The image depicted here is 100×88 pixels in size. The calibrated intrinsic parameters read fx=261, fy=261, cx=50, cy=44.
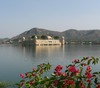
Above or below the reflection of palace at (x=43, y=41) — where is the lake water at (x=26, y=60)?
below

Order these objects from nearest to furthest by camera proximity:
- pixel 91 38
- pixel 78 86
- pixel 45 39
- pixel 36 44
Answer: pixel 78 86, pixel 36 44, pixel 45 39, pixel 91 38

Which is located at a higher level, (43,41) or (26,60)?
(43,41)

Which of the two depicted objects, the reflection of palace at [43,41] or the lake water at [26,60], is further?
the reflection of palace at [43,41]

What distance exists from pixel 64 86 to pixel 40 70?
4.13 feet

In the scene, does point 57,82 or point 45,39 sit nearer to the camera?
point 57,82

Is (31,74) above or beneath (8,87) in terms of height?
above

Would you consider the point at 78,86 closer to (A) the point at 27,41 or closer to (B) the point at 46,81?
(B) the point at 46,81

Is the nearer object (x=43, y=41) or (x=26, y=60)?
(x=26, y=60)

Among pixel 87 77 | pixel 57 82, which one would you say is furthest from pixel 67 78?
pixel 87 77

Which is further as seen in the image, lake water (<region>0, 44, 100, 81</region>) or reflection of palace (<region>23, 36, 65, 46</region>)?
reflection of palace (<region>23, 36, 65, 46</region>)

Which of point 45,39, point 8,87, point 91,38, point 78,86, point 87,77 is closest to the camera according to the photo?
point 78,86

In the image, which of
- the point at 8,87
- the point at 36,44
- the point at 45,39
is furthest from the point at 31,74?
the point at 45,39

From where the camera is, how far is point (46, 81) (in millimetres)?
2596

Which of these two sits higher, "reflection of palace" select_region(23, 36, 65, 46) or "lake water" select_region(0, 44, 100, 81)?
"reflection of palace" select_region(23, 36, 65, 46)
